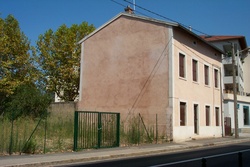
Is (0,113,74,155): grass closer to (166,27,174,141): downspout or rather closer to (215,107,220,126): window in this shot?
(166,27,174,141): downspout

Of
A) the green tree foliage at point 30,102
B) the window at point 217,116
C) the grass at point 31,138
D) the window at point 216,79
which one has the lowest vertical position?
the grass at point 31,138

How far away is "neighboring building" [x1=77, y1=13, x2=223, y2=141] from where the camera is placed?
80.2 feet

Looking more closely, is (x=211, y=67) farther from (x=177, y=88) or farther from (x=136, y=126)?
(x=136, y=126)

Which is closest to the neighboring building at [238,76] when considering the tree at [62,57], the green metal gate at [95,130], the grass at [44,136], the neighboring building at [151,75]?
the neighboring building at [151,75]

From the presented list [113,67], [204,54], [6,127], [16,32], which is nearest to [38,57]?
[16,32]

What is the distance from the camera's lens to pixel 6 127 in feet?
50.0

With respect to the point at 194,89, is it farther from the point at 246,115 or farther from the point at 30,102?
the point at 246,115

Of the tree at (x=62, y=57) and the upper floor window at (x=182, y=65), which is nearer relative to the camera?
the upper floor window at (x=182, y=65)

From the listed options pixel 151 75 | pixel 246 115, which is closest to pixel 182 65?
pixel 151 75

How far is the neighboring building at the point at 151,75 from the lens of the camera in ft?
80.2

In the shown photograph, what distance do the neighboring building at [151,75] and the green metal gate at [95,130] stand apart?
17.1 ft

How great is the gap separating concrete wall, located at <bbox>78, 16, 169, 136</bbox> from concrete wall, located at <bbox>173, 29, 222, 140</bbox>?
1.10 m

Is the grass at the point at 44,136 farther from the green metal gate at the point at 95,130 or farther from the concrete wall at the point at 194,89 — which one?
the concrete wall at the point at 194,89

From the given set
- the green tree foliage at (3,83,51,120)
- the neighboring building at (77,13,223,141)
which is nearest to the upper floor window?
the neighboring building at (77,13,223,141)
